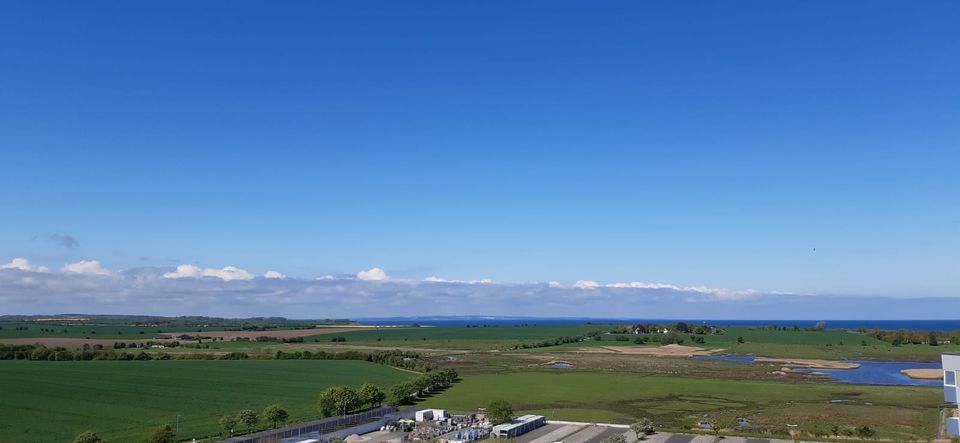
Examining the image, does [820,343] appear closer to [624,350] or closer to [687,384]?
[624,350]

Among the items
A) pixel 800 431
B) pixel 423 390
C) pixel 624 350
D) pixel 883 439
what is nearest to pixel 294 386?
pixel 423 390

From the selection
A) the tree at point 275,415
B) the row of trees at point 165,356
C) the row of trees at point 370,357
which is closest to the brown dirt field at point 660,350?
the row of trees at point 370,357

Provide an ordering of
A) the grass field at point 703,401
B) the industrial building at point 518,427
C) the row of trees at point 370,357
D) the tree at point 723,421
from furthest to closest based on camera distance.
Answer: the row of trees at point 370,357 → the grass field at point 703,401 → the tree at point 723,421 → the industrial building at point 518,427

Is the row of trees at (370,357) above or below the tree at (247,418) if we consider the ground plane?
below

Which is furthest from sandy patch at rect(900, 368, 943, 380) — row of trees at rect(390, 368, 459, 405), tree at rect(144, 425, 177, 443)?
tree at rect(144, 425, 177, 443)

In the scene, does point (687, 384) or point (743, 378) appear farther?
point (743, 378)

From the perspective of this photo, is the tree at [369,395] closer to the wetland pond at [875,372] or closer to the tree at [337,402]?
the tree at [337,402]

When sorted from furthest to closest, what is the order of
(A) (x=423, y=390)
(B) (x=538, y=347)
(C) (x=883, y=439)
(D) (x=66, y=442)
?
1. (B) (x=538, y=347)
2. (A) (x=423, y=390)
3. (C) (x=883, y=439)
4. (D) (x=66, y=442)

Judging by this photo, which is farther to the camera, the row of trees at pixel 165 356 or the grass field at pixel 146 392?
the row of trees at pixel 165 356
